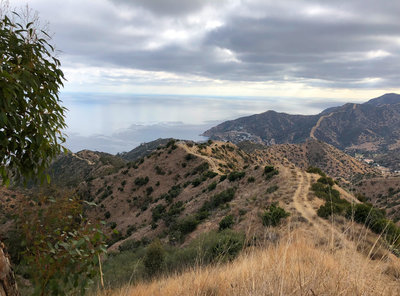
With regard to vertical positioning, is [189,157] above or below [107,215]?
above

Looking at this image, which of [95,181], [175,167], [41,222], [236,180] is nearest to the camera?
[41,222]

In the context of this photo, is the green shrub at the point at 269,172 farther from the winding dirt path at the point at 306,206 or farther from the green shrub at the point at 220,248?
the green shrub at the point at 220,248

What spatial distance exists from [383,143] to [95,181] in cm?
18692

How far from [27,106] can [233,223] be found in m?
11.7

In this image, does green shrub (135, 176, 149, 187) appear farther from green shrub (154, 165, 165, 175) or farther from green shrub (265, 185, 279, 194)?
green shrub (265, 185, 279, 194)

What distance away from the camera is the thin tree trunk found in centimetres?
268

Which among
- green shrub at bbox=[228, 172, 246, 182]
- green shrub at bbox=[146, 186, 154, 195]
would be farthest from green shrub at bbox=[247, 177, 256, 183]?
green shrub at bbox=[146, 186, 154, 195]

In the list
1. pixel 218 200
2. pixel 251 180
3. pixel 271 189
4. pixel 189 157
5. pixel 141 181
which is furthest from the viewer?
pixel 189 157

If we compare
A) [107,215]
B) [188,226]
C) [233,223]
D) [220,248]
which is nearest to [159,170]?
[107,215]

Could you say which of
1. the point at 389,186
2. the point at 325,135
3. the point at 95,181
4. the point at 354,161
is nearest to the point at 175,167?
the point at 95,181

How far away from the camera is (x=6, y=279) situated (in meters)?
2.73

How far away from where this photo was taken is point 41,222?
3.23 metres

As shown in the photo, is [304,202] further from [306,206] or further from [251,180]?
[251,180]

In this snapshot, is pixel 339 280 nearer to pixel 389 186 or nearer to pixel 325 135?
pixel 389 186
